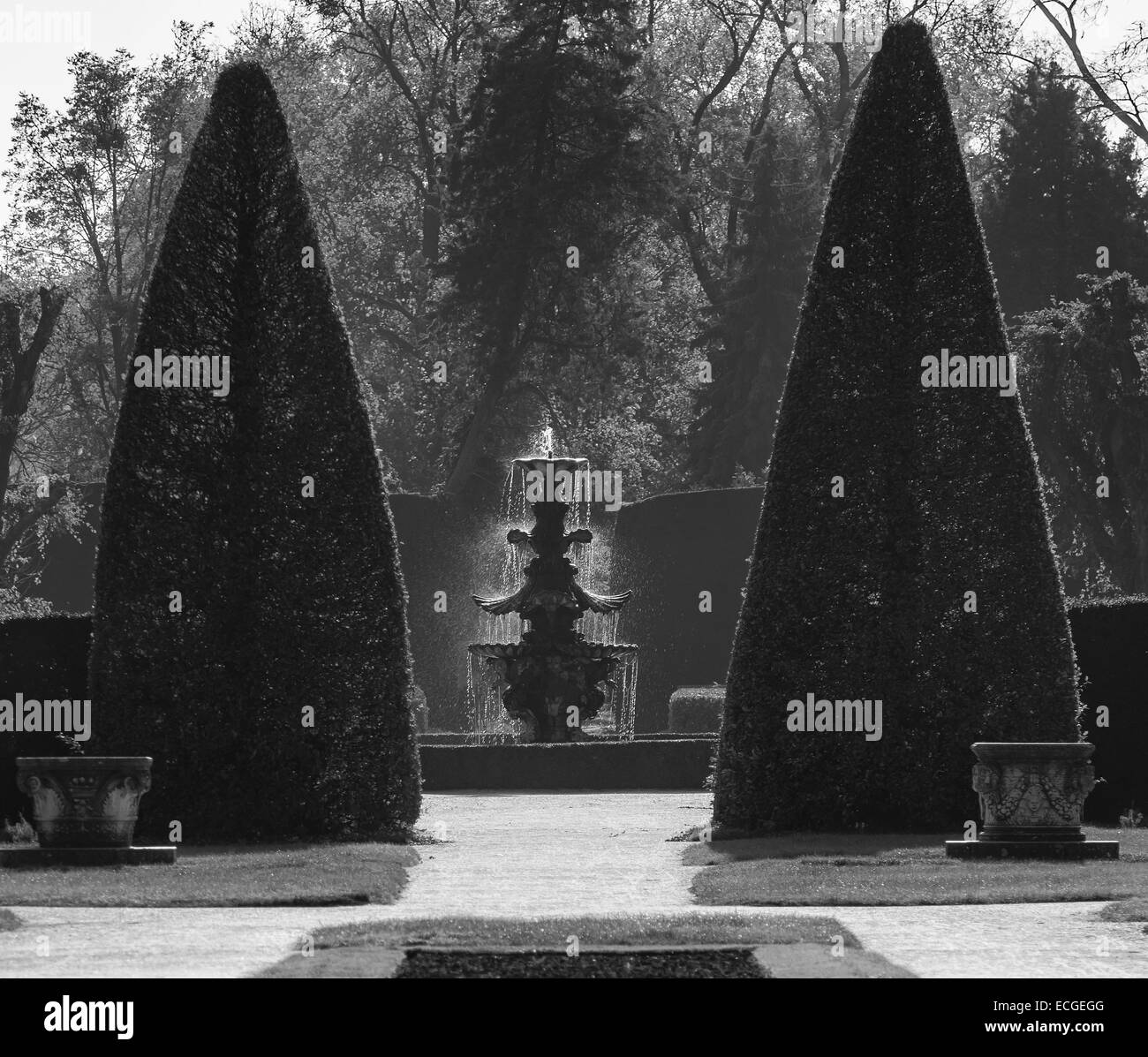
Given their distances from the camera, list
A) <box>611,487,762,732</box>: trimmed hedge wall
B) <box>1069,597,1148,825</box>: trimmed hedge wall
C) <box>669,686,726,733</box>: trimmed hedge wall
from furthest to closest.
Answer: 1. <box>611,487,762,732</box>: trimmed hedge wall
2. <box>669,686,726,733</box>: trimmed hedge wall
3. <box>1069,597,1148,825</box>: trimmed hedge wall

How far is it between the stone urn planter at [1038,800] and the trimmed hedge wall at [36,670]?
810 centimetres

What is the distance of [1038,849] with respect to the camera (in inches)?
569

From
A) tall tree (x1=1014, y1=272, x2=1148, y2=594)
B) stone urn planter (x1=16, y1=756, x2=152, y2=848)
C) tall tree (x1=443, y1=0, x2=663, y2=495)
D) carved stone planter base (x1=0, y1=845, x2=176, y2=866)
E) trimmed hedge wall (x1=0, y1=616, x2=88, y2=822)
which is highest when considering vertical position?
tall tree (x1=443, y1=0, x2=663, y2=495)

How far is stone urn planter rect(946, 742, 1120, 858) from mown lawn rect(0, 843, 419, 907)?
4664 mm

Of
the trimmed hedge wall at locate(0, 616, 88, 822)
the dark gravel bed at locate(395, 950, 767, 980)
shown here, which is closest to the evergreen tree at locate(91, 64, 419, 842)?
the trimmed hedge wall at locate(0, 616, 88, 822)

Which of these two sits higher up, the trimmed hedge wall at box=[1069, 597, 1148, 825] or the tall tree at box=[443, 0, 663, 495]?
the tall tree at box=[443, 0, 663, 495]

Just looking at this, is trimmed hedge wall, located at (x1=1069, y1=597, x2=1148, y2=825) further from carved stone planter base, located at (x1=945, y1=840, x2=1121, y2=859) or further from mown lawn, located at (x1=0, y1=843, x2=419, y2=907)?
mown lawn, located at (x1=0, y1=843, x2=419, y2=907)

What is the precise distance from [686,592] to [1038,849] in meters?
22.0

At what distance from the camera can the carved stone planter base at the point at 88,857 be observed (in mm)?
14078

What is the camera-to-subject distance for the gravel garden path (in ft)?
28.4

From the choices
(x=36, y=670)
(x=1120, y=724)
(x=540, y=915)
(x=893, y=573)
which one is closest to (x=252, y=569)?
(x=36, y=670)

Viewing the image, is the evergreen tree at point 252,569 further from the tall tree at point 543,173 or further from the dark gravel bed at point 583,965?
the tall tree at point 543,173

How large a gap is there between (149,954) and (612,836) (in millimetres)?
9613

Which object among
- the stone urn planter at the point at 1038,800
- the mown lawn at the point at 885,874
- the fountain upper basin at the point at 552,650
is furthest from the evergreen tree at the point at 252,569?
the fountain upper basin at the point at 552,650
